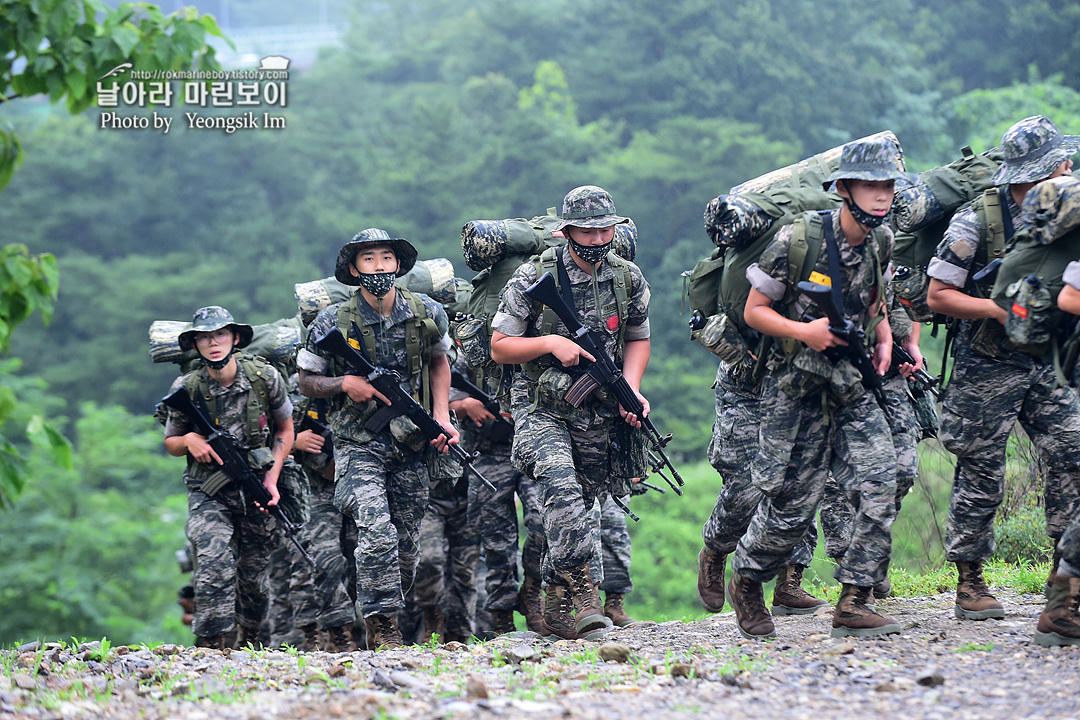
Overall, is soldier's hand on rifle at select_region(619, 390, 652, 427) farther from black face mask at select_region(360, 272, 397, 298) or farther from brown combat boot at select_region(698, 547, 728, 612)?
black face mask at select_region(360, 272, 397, 298)

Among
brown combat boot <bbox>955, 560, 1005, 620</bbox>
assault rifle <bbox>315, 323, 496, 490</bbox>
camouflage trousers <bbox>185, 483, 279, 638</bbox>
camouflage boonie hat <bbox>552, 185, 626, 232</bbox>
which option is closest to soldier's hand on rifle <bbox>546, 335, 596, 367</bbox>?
camouflage boonie hat <bbox>552, 185, 626, 232</bbox>

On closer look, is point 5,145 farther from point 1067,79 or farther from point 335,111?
point 335,111

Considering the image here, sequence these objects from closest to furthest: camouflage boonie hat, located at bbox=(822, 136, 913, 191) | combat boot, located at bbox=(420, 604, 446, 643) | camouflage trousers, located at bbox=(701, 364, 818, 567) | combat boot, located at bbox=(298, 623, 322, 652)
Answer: camouflage boonie hat, located at bbox=(822, 136, 913, 191), camouflage trousers, located at bbox=(701, 364, 818, 567), combat boot, located at bbox=(420, 604, 446, 643), combat boot, located at bbox=(298, 623, 322, 652)

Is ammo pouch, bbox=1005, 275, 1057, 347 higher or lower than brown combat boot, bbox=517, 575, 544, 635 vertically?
higher

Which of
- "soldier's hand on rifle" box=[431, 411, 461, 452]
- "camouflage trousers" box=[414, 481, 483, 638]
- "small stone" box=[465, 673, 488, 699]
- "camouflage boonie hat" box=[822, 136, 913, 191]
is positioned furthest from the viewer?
"camouflage trousers" box=[414, 481, 483, 638]

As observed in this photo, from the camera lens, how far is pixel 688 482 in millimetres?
30750

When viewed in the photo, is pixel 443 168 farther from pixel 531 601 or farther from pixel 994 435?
pixel 994 435

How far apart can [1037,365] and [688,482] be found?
81.0ft

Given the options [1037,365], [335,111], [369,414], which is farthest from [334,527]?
[335,111]

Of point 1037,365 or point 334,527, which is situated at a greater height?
point 1037,365

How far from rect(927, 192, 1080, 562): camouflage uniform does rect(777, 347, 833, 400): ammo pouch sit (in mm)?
956

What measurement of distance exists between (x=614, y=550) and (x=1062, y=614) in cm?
320

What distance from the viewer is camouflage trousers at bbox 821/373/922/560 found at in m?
6.55

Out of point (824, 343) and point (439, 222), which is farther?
point (439, 222)
